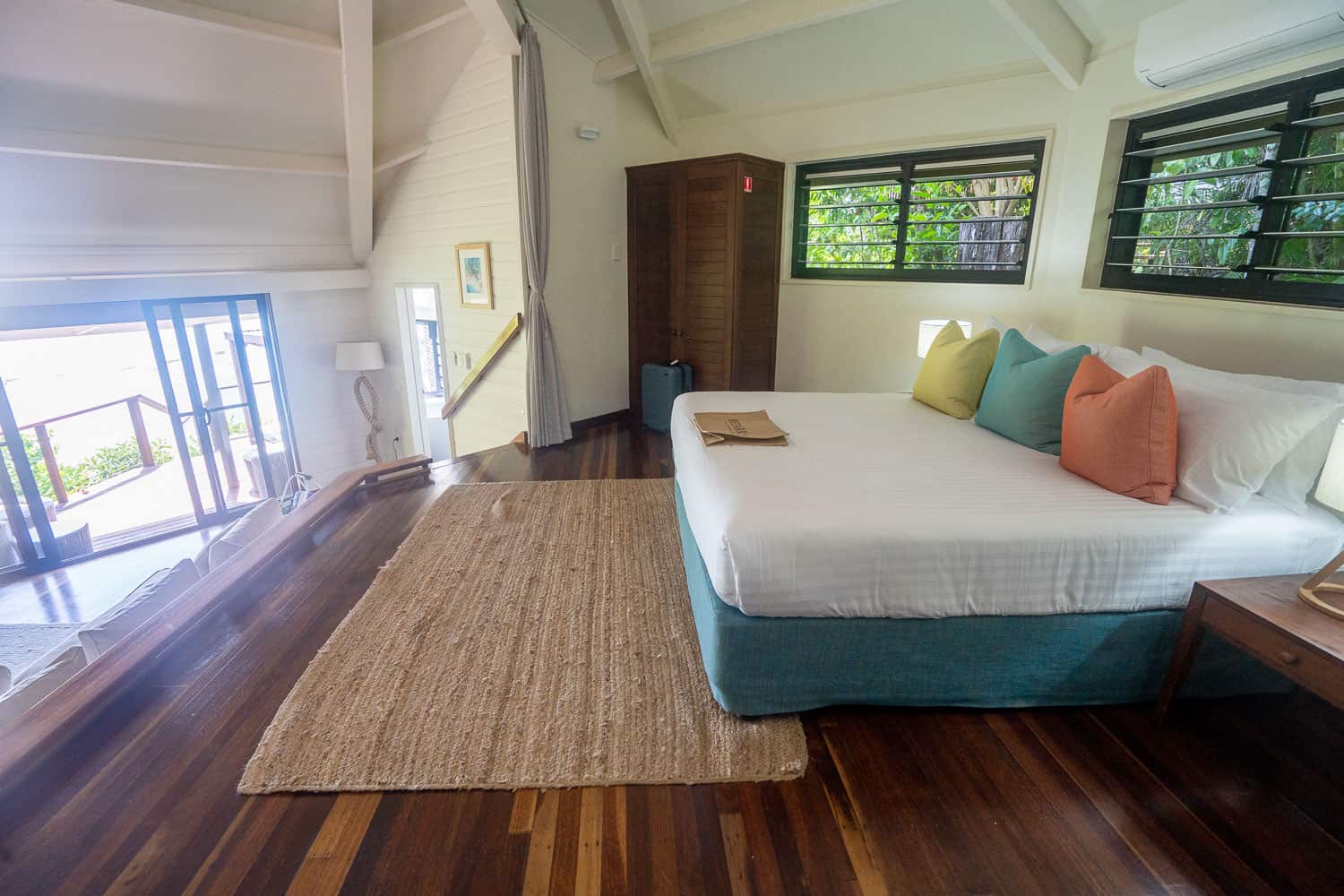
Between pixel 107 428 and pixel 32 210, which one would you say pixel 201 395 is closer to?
pixel 107 428

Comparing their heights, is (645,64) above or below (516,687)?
above

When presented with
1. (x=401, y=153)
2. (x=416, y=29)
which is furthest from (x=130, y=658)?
(x=401, y=153)

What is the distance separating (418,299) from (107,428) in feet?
9.70

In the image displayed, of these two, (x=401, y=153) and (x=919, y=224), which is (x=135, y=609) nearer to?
(x=401, y=153)

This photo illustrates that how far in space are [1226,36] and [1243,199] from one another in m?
0.62

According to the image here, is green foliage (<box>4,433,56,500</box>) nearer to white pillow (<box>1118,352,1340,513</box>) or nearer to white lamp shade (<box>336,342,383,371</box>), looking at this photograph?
white lamp shade (<box>336,342,383,371</box>)

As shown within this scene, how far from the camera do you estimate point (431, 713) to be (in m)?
1.73

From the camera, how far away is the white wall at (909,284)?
8.17 ft

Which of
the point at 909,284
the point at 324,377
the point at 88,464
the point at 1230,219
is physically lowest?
the point at 88,464

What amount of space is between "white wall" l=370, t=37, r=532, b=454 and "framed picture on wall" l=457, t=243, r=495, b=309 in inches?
2.3

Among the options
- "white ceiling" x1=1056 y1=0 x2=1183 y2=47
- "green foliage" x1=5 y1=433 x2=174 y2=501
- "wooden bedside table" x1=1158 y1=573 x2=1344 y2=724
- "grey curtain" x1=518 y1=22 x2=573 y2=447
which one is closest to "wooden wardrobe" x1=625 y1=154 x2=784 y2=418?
"grey curtain" x1=518 y1=22 x2=573 y2=447

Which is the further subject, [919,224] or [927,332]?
[919,224]

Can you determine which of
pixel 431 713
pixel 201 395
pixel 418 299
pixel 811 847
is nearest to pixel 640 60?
pixel 418 299

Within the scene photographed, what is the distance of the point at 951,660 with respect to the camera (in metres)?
1.67
